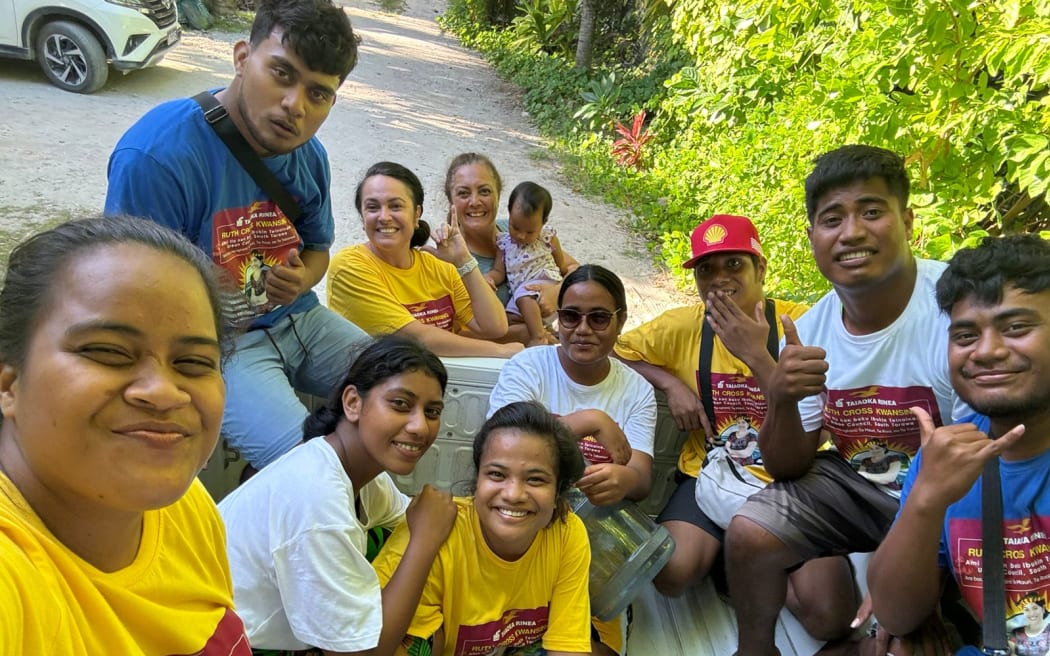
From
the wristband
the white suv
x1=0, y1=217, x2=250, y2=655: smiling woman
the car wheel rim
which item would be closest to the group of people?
x1=0, y1=217, x2=250, y2=655: smiling woman

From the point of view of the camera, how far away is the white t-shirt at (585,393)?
2.63m

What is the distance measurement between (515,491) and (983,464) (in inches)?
45.7

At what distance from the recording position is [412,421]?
6.56 ft

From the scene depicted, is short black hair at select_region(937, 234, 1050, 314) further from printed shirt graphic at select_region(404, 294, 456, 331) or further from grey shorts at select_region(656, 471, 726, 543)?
printed shirt graphic at select_region(404, 294, 456, 331)

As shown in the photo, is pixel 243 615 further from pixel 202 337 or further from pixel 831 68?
pixel 831 68

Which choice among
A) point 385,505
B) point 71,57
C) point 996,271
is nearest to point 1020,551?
point 996,271

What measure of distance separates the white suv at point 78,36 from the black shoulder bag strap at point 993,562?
29.5 ft

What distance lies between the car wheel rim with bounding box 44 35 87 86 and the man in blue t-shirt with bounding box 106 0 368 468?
278 inches

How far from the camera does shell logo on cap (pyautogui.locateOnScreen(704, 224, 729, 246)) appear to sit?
8.63 feet

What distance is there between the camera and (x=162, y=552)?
47.2 inches

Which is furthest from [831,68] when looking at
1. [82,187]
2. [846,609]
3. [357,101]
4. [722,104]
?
[357,101]

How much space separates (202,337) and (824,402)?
6.78 feet

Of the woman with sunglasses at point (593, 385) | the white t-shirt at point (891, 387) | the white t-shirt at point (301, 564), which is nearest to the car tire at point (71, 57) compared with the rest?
the woman with sunglasses at point (593, 385)

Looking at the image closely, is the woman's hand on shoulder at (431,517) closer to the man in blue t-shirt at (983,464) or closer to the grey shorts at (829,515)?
the grey shorts at (829,515)
